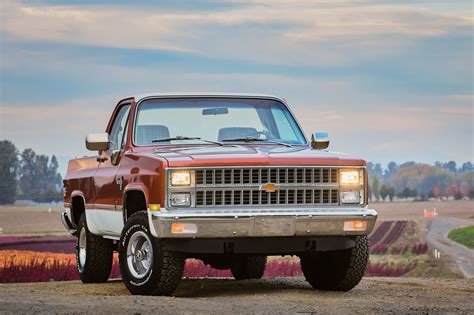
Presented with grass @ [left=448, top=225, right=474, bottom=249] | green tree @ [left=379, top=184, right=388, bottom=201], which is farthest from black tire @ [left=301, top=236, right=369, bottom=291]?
green tree @ [left=379, top=184, right=388, bottom=201]

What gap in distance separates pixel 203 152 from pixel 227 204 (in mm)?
711

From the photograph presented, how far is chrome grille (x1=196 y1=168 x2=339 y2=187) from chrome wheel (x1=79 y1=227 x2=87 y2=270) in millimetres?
4014

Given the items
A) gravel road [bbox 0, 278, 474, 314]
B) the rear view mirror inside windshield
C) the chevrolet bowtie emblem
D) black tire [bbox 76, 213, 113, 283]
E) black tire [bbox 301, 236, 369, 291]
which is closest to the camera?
gravel road [bbox 0, 278, 474, 314]

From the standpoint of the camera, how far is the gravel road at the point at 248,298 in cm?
1152

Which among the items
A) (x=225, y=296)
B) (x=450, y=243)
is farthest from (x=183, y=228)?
(x=450, y=243)

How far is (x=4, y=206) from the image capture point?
385 ft

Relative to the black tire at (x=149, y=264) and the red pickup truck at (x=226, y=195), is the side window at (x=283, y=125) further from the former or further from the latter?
the black tire at (x=149, y=264)

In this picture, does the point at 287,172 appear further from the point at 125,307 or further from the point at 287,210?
the point at 125,307

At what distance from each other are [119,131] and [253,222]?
3.18m

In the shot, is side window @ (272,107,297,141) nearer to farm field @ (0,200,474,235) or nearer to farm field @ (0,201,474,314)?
farm field @ (0,201,474,314)

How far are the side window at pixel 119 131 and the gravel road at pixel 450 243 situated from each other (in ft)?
144

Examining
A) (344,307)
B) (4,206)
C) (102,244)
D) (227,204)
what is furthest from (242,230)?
(4,206)

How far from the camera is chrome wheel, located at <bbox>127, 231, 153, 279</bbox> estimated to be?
1317 centimetres

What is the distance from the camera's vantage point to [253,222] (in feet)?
41.6
